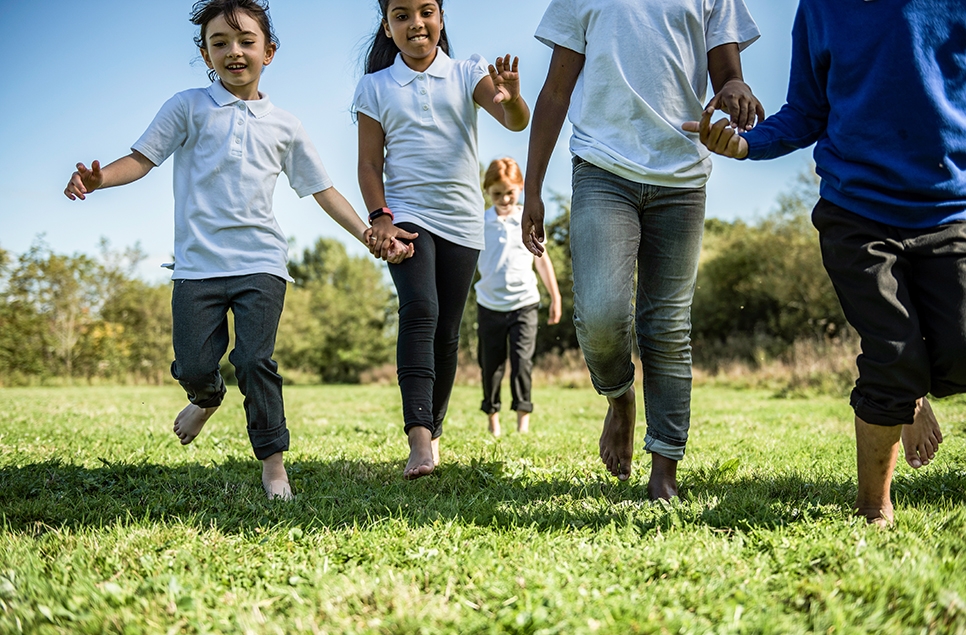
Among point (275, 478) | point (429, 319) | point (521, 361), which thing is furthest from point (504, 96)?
point (521, 361)

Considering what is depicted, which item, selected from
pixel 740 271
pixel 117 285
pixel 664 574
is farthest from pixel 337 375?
pixel 664 574

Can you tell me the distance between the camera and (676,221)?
121 inches

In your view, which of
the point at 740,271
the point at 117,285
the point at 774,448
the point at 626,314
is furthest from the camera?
the point at 117,285

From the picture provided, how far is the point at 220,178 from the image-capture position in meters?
3.38

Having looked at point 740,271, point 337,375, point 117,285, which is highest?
point 740,271

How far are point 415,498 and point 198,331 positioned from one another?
124 cm

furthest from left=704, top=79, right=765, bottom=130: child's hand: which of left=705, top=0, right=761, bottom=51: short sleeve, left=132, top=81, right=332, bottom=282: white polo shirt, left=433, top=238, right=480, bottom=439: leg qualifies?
left=132, top=81, right=332, bottom=282: white polo shirt

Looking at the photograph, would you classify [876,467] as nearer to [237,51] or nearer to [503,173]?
[237,51]

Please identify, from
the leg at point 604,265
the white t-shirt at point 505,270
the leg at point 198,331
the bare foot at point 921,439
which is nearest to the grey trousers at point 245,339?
the leg at point 198,331

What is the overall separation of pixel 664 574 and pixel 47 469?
3004mm

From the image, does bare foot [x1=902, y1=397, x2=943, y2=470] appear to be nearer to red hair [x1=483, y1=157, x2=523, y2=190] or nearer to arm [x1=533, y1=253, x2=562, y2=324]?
arm [x1=533, y1=253, x2=562, y2=324]

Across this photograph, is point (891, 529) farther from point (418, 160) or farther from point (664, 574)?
point (418, 160)

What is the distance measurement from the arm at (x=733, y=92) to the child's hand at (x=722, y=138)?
0.08 metres

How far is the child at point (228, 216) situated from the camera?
329 cm
